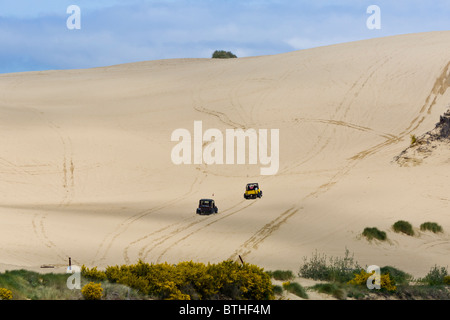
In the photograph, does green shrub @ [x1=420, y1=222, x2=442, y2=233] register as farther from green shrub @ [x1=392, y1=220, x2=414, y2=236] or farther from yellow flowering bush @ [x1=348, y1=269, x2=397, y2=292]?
yellow flowering bush @ [x1=348, y1=269, x2=397, y2=292]

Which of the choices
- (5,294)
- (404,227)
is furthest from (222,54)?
(5,294)

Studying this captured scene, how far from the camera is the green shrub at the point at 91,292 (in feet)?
35.1

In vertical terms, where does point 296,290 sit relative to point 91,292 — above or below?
below

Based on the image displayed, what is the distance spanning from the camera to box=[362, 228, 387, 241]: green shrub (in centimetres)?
2181

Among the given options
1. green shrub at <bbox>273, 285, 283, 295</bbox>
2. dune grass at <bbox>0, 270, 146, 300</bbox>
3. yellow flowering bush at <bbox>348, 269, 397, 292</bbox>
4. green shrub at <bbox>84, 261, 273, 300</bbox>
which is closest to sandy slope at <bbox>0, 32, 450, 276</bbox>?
dune grass at <bbox>0, 270, 146, 300</bbox>

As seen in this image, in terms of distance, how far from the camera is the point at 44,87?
6022 centimetres

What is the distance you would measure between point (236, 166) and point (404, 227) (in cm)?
1496

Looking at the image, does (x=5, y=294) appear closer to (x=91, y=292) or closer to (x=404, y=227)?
(x=91, y=292)

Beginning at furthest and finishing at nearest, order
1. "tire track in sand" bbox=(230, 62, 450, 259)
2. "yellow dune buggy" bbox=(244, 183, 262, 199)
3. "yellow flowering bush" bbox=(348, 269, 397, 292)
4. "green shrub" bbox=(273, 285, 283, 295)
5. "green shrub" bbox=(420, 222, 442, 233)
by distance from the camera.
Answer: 1. "yellow dune buggy" bbox=(244, 183, 262, 199)
2. "green shrub" bbox=(420, 222, 442, 233)
3. "tire track in sand" bbox=(230, 62, 450, 259)
4. "yellow flowering bush" bbox=(348, 269, 397, 292)
5. "green shrub" bbox=(273, 285, 283, 295)

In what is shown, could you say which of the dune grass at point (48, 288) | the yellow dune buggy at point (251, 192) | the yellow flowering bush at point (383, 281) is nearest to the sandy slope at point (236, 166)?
the yellow dune buggy at point (251, 192)

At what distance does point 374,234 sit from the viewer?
22000mm

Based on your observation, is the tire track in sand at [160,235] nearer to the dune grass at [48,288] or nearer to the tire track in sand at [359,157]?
the tire track in sand at [359,157]

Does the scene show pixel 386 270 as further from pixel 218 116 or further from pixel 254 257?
pixel 218 116

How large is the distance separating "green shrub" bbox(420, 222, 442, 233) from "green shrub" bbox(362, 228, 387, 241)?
6.87 feet
